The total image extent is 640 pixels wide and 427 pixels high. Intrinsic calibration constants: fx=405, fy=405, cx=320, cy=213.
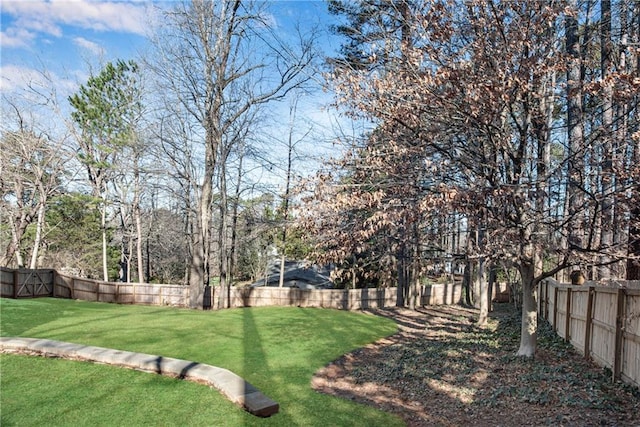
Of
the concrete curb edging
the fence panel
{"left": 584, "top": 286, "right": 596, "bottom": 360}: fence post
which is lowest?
the fence panel

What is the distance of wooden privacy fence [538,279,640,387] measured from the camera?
4910mm

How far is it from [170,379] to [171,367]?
0.21m

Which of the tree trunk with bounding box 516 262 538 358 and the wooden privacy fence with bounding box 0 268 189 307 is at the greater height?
the tree trunk with bounding box 516 262 538 358

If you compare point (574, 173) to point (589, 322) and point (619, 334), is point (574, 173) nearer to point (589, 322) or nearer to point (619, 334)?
point (619, 334)

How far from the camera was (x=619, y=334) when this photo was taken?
17.2 feet

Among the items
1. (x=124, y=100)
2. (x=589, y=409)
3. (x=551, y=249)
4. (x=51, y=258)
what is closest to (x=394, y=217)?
(x=551, y=249)

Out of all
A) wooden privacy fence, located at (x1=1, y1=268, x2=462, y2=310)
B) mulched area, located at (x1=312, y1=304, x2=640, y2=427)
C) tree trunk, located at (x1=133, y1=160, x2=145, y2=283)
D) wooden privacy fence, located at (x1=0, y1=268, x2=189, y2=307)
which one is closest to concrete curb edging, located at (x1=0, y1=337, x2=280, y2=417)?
mulched area, located at (x1=312, y1=304, x2=640, y2=427)

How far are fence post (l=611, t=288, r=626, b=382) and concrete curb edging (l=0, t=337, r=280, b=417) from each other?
4351 millimetres

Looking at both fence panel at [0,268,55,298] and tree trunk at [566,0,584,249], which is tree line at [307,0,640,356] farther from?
fence panel at [0,268,55,298]

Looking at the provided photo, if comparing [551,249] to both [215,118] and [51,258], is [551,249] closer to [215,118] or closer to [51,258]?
[215,118]

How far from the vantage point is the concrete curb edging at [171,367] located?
451 centimetres

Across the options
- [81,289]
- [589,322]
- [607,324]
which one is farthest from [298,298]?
[607,324]

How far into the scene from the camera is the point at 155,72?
648 inches

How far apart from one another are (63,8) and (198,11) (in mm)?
6860
